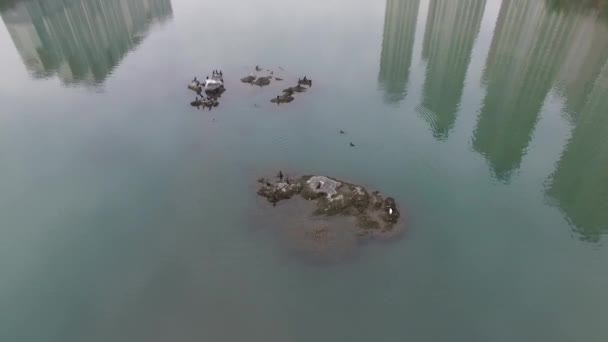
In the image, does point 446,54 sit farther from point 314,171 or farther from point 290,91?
point 314,171

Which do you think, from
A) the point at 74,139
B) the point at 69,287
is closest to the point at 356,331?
the point at 69,287

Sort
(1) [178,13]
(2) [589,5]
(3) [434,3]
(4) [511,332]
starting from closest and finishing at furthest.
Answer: (4) [511,332] < (2) [589,5] < (3) [434,3] < (1) [178,13]

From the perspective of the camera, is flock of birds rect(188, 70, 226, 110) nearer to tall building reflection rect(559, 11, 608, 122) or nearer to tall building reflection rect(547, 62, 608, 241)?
tall building reflection rect(547, 62, 608, 241)

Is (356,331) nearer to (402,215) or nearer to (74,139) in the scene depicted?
(402,215)

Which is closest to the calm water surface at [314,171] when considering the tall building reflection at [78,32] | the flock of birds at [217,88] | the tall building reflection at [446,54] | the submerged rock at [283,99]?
the tall building reflection at [446,54]

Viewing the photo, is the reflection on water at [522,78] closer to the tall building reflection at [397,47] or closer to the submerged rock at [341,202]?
the tall building reflection at [397,47]

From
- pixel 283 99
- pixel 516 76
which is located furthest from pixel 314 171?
pixel 516 76
